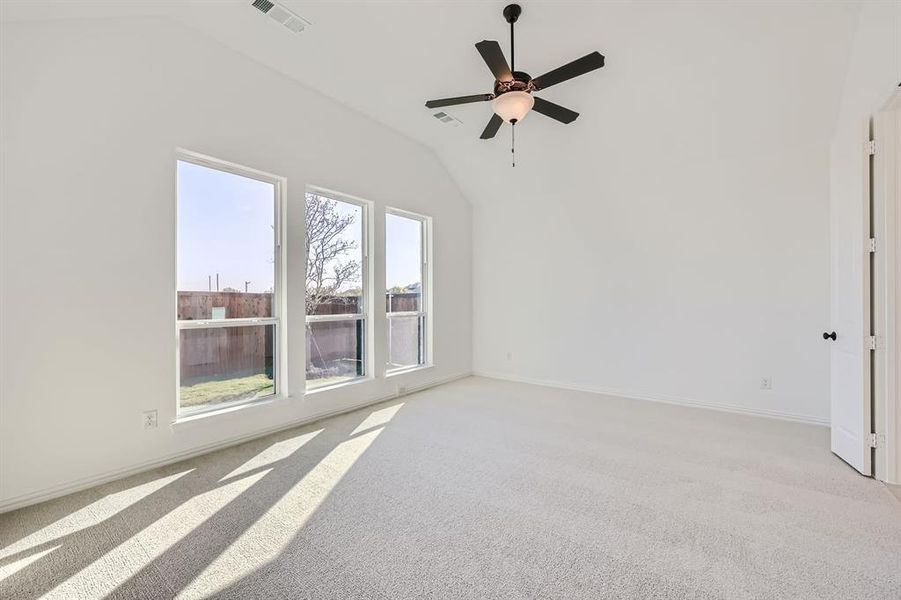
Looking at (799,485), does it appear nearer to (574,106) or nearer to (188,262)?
(574,106)

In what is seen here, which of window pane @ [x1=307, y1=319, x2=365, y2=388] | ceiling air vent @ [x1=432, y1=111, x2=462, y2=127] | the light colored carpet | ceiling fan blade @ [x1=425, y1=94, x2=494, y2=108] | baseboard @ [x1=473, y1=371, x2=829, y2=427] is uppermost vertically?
ceiling air vent @ [x1=432, y1=111, x2=462, y2=127]

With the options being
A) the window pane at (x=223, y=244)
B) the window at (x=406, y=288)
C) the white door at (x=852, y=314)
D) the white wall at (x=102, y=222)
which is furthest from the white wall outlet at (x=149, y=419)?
the white door at (x=852, y=314)

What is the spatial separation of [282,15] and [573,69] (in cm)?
213

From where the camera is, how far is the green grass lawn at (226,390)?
318 cm

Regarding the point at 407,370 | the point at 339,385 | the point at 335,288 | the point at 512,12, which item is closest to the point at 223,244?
the point at 335,288

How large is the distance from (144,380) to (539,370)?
14.7 ft

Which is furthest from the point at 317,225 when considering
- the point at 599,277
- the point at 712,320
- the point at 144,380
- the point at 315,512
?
the point at 712,320

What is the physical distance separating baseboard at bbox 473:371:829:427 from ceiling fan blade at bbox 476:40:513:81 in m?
3.98

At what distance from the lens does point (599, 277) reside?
16.8 ft

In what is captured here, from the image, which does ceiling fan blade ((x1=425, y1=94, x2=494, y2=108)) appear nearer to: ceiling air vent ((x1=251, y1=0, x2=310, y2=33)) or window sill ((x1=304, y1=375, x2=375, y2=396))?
ceiling air vent ((x1=251, y1=0, x2=310, y2=33))

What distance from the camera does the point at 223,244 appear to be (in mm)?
3398

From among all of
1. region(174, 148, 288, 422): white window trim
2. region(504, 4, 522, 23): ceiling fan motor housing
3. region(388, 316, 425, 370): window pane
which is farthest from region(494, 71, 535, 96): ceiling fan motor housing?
region(388, 316, 425, 370): window pane

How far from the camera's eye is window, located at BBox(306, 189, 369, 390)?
13.4ft

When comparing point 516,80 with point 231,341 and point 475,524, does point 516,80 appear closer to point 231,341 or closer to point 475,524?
point 475,524
